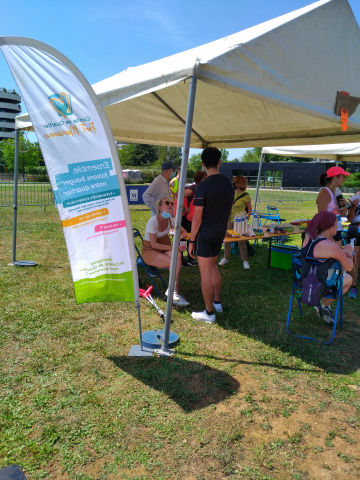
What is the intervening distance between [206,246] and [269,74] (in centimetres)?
181

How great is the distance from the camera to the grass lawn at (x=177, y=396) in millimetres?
2141

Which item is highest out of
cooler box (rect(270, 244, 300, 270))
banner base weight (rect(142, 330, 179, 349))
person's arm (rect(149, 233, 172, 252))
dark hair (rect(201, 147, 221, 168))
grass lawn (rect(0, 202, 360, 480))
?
dark hair (rect(201, 147, 221, 168))

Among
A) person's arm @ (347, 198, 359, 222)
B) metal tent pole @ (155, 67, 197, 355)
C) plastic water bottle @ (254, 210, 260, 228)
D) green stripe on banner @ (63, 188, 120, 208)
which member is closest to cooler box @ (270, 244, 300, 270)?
plastic water bottle @ (254, 210, 260, 228)

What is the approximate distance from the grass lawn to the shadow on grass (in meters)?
0.01

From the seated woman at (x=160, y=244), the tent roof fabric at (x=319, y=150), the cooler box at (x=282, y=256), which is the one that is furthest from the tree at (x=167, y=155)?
the seated woman at (x=160, y=244)


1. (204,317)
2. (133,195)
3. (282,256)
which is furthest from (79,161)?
(133,195)

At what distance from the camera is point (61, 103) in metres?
2.85

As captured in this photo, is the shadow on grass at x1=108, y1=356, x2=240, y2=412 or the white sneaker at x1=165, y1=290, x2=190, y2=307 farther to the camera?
the white sneaker at x1=165, y1=290, x2=190, y2=307

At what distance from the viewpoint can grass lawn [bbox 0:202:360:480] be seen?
214cm

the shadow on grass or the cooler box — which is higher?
the cooler box

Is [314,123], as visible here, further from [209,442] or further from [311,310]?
[209,442]

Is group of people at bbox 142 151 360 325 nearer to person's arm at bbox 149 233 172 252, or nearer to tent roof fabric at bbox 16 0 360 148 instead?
person's arm at bbox 149 233 172 252

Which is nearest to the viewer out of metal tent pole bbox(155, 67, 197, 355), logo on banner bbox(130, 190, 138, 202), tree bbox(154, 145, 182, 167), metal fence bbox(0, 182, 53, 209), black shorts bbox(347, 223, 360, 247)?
metal tent pole bbox(155, 67, 197, 355)

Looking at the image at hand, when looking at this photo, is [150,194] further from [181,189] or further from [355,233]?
[355,233]
